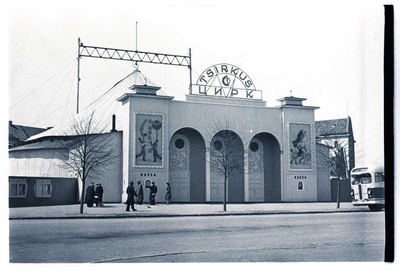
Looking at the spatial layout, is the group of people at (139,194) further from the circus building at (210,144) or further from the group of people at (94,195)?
the group of people at (94,195)

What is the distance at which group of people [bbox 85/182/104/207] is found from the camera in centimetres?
2148

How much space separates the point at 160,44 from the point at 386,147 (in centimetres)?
631

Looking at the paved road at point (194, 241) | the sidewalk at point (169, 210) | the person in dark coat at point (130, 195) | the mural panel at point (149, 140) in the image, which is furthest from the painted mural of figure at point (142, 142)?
the paved road at point (194, 241)

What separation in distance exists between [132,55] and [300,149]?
12.0 meters

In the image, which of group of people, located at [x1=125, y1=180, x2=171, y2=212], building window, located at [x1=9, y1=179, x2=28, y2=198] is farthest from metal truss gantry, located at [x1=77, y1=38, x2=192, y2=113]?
group of people, located at [x1=125, y1=180, x2=171, y2=212]

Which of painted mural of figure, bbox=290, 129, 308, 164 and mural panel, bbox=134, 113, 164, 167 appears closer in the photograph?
mural panel, bbox=134, 113, 164, 167

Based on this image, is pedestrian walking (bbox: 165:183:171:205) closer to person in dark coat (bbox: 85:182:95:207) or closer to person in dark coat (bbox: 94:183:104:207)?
person in dark coat (bbox: 94:183:104:207)

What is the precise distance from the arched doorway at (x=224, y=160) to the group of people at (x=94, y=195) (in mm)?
4429

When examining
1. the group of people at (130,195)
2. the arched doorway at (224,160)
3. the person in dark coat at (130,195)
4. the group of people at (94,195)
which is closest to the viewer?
the person in dark coat at (130,195)

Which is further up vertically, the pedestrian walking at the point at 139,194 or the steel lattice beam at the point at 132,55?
the steel lattice beam at the point at 132,55

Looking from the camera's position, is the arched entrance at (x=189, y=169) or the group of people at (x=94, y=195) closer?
the arched entrance at (x=189, y=169)

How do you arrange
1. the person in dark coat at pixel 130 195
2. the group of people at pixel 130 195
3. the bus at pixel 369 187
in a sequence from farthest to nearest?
the group of people at pixel 130 195
the person in dark coat at pixel 130 195
the bus at pixel 369 187

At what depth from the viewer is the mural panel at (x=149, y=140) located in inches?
813

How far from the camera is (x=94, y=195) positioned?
2191cm
